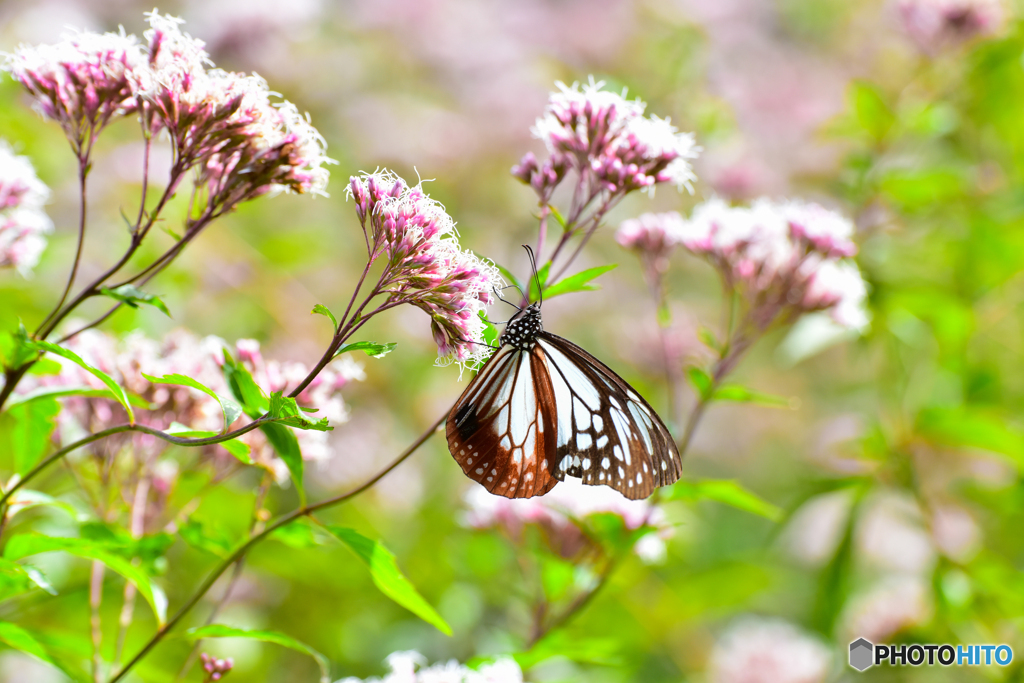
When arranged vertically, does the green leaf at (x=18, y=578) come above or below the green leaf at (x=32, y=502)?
below

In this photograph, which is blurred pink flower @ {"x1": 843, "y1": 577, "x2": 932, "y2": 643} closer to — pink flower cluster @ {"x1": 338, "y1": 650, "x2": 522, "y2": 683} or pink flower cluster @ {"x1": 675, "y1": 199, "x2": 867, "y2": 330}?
pink flower cluster @ {"x1": 675, "y1": 199, "x2": 867, "y2": 330}

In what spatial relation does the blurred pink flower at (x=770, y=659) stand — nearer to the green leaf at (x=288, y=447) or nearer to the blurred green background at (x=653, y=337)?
the blurred green background at (x=653, y=337)

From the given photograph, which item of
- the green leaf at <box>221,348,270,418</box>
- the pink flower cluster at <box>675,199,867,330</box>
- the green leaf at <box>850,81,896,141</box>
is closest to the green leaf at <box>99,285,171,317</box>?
the green leaf at <box>221,348,270,418</box>

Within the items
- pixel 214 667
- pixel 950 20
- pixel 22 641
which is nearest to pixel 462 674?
pixel 214 667

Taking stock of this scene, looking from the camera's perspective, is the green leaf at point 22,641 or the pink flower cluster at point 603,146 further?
the pink flower cluster at point 603,146

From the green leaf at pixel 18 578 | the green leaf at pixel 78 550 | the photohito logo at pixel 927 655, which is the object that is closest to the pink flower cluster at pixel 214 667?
the green leaf at pixel 78 550

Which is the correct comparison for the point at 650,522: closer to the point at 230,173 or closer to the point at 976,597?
the point at 230,173
